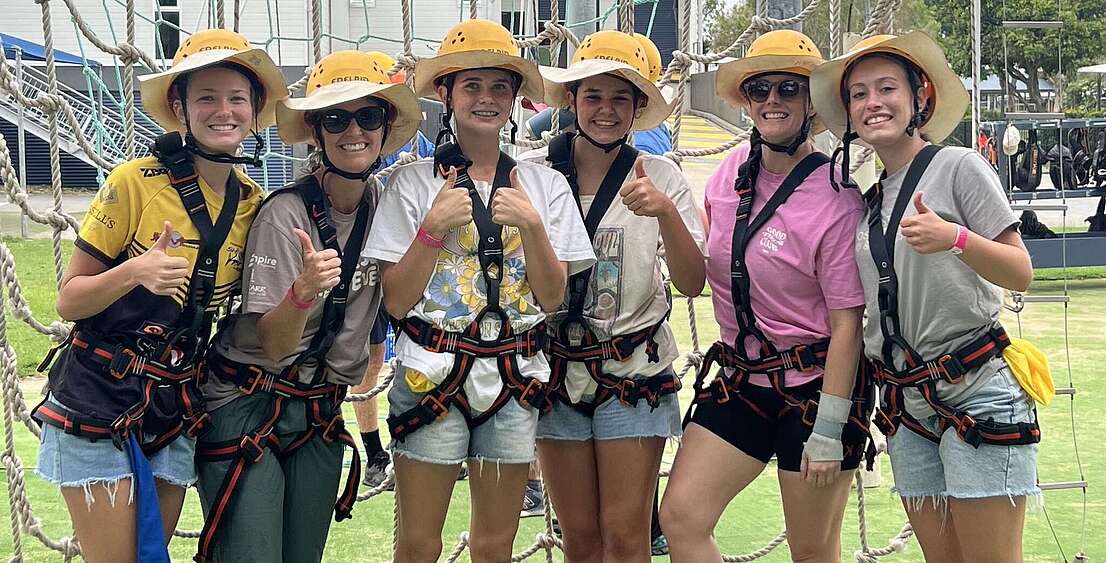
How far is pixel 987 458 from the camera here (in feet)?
8.34

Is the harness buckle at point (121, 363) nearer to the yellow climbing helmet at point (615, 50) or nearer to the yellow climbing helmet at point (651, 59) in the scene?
the yellow climbing helmet at point (615, 50)

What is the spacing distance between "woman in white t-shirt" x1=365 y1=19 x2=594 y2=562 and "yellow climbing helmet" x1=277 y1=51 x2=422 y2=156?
0.10m

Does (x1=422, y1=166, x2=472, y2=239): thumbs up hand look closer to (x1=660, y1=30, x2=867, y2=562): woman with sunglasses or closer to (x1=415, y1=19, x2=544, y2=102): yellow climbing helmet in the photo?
(x1=415, y1=19, x2=544, y2=102): yellow climbing helmet

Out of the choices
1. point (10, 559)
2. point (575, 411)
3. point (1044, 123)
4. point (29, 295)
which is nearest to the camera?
point (575, 411)

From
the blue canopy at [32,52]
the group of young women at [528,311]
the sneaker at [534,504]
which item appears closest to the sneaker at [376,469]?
the sneaker at [534,504]

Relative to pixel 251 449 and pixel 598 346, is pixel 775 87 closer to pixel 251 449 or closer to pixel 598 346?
pixel 598 346

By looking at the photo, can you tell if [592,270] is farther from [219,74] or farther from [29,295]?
[29,295]

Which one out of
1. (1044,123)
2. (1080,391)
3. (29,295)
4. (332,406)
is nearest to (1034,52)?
(1044,123)

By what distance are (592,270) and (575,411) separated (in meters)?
0.35

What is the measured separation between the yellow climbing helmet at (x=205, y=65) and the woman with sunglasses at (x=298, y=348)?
77 mm

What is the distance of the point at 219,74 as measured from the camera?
8.66ft

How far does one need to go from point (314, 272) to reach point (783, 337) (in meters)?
1.09

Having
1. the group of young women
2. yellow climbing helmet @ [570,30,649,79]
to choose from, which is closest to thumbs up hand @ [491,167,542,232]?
the group of young women

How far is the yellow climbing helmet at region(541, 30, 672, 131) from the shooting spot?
9.28 feet
